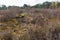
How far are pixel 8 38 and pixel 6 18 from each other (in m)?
5.14

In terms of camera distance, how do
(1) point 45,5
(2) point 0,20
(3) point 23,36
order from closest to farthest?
(3) point 23,36 < (2) point 0,20 < (1) point 45,5

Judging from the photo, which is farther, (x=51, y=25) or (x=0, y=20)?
(x=0, y=20)

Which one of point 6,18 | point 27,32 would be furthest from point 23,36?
point 6,18

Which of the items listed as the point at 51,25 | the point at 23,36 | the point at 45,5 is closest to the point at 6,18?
the point at 51,25

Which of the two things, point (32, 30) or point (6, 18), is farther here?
point (6, 18)

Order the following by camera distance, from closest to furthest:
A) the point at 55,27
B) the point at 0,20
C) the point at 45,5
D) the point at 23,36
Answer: the point at 23,36, the point at 55,27, the point at 0,20, the point at 45,5

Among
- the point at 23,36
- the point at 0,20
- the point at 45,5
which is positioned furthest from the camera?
the point at 45,5

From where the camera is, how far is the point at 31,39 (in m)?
6.75

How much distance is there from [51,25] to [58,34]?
683mm

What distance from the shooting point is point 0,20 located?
467 inches

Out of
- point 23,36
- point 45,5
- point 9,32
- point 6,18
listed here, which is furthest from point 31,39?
point 45,5

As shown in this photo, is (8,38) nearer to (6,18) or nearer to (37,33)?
(37,33)

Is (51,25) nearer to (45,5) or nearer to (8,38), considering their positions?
(8,38)

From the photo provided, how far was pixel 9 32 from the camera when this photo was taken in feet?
23.4
